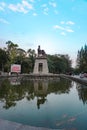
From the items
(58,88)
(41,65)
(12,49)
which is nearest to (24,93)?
(58,88)

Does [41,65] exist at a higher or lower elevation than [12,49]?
lower

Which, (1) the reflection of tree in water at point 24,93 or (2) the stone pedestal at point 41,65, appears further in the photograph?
(2) the stone pedestal at point 41,65

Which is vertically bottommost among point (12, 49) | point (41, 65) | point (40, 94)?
point (40, 94)

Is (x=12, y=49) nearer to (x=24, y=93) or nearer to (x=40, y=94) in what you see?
(x=24, y=93)

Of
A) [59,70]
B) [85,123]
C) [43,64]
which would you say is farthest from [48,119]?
[59,70]

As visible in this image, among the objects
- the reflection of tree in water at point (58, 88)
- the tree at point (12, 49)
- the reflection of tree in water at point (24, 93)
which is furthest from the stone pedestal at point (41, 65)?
the reflection of tree in water at point (24, 93)

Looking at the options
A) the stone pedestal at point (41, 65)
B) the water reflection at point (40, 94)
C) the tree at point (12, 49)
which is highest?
the tree at point (12, 49)

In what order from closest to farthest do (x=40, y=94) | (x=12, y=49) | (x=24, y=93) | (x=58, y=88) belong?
(x=40, y=94)
(x=24, y=93)
(x=58, y=88)
(x=12, y=49)

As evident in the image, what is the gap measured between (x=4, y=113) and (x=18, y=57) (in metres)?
57.5

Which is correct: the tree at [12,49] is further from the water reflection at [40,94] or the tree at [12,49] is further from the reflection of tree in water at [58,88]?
the water reflection at [40,94]

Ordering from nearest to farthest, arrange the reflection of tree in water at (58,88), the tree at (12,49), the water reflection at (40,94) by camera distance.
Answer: the water reflection at (40,94)
the reflection of tree in water at (58,88)
the tree at (12,49)

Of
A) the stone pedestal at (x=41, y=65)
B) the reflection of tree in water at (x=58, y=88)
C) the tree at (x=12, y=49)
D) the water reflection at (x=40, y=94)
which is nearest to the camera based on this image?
the water reflection at (x=40, y=94)

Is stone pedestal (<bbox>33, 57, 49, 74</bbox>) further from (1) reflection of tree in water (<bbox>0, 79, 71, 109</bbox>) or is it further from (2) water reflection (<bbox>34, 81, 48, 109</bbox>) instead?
(2) water reflection (<bbox>34, 81, 48, 109</bbox>)

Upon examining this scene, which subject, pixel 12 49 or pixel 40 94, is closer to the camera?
pixel 40 94
